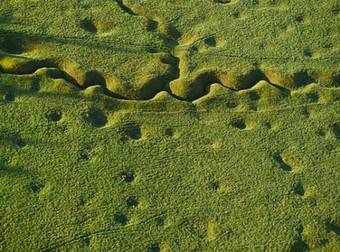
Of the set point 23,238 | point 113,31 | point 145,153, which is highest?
point 113,31

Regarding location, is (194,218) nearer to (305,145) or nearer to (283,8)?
(305,145)

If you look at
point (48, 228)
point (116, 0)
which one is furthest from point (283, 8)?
point (48, 228)

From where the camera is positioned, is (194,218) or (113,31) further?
(113,31)

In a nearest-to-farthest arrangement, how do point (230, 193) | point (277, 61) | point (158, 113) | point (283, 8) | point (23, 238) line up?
point (23, 238), point (230, 193), point (158, 113), point (277, 61), point (283, 8)

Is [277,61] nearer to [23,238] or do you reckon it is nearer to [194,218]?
[194,218]

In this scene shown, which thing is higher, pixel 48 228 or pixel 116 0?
pixel 116 0

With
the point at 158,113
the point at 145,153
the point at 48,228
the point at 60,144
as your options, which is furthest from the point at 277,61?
the point at 48,228

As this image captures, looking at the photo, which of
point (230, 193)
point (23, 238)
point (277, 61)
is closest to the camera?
point (23, 238)
